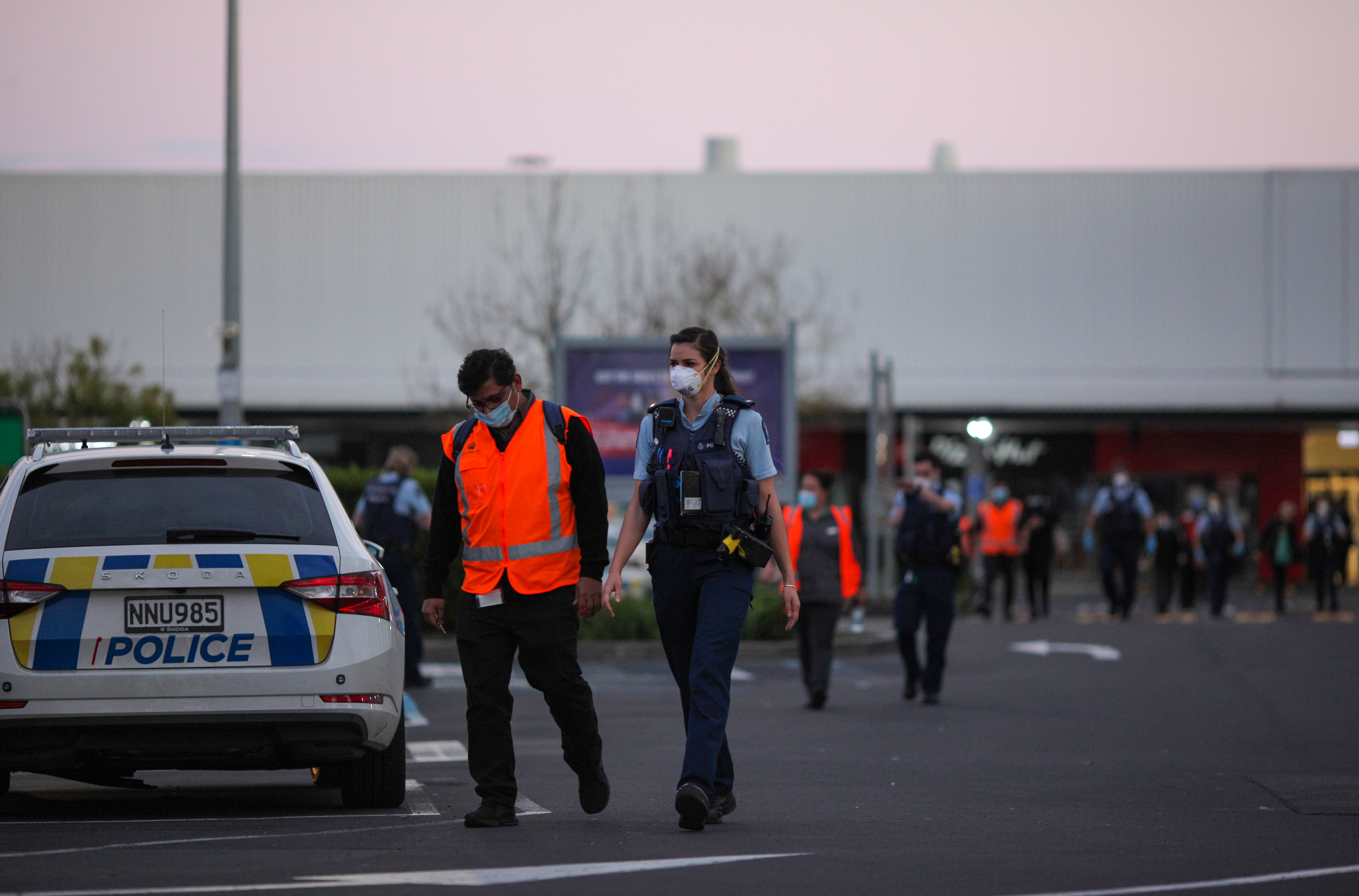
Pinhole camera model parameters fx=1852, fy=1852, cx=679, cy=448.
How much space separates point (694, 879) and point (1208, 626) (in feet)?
59.6

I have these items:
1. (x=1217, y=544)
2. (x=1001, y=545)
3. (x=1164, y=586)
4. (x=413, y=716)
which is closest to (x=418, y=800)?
(x=413, y=716)

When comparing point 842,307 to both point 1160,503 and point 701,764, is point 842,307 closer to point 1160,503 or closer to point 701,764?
point 1160,503

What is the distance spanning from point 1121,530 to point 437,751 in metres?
15.6

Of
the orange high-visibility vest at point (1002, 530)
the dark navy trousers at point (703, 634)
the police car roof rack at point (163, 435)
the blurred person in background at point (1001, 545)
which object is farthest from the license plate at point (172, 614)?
the orange high-visibility vest at point (1002, 530)

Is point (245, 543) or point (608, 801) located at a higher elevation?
point (245, 543)

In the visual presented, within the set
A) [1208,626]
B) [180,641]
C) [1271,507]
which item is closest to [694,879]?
[180,641]

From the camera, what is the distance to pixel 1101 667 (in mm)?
16703

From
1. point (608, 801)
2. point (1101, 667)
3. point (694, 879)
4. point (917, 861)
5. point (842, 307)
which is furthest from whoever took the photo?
point (842, 307)

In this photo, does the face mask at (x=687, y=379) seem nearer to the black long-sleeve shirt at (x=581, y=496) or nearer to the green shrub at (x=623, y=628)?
the black long-sleeve shirt at (x=581, y=496)

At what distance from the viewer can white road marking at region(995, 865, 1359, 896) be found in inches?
214

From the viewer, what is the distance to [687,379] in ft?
22.6

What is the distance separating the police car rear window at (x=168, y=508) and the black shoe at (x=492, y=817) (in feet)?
3.79

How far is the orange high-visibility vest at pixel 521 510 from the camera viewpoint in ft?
22.2

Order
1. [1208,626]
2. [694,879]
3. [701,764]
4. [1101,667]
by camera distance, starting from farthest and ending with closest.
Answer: [1208,626] < [1101,667] < [701,764] < [694,879]
